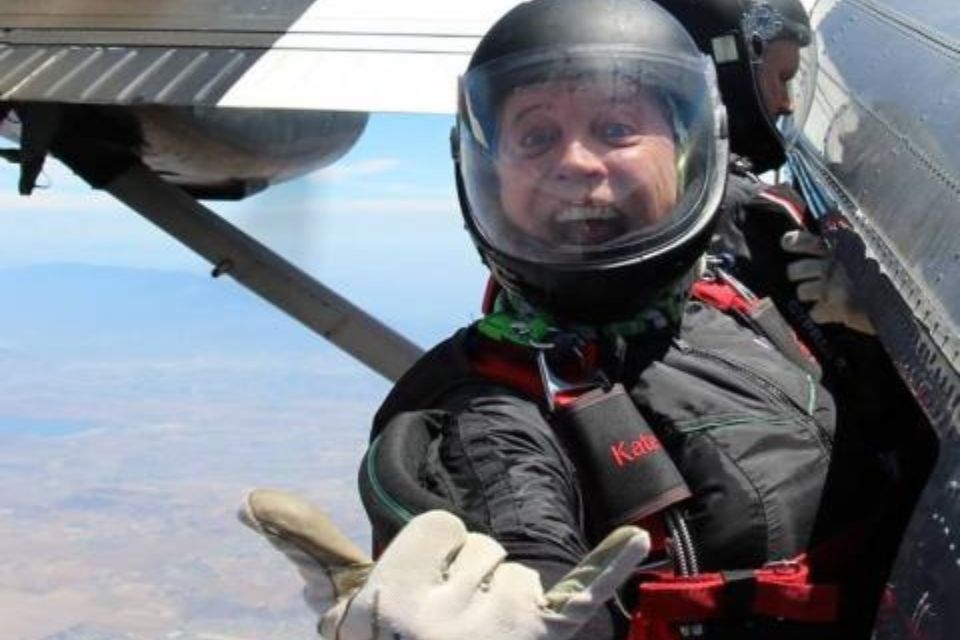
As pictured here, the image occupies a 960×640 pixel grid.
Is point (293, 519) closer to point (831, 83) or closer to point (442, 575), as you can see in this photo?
point (442, 575)

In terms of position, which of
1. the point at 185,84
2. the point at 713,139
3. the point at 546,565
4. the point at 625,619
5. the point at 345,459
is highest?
the point at 713,139

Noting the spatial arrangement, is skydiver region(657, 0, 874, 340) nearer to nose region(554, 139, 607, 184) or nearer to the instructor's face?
the instructor's face

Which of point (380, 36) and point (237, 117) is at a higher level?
point (380, 36)

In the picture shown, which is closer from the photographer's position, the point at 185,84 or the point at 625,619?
the point at 625,619

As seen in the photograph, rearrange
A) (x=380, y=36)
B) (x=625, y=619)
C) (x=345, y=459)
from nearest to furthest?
1. (x=625, y=619)
2. (x=380, y=36)
3. (x=345, y=459)

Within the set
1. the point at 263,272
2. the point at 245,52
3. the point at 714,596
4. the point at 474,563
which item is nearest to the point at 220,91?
the point at 245,52

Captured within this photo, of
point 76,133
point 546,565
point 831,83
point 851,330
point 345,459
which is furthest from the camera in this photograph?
point 345,459

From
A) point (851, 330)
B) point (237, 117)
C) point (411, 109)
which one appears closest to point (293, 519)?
point (851, 330)

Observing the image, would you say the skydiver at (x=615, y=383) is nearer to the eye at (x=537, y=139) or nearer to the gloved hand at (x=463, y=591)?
the eye at (x=537, y=139)
